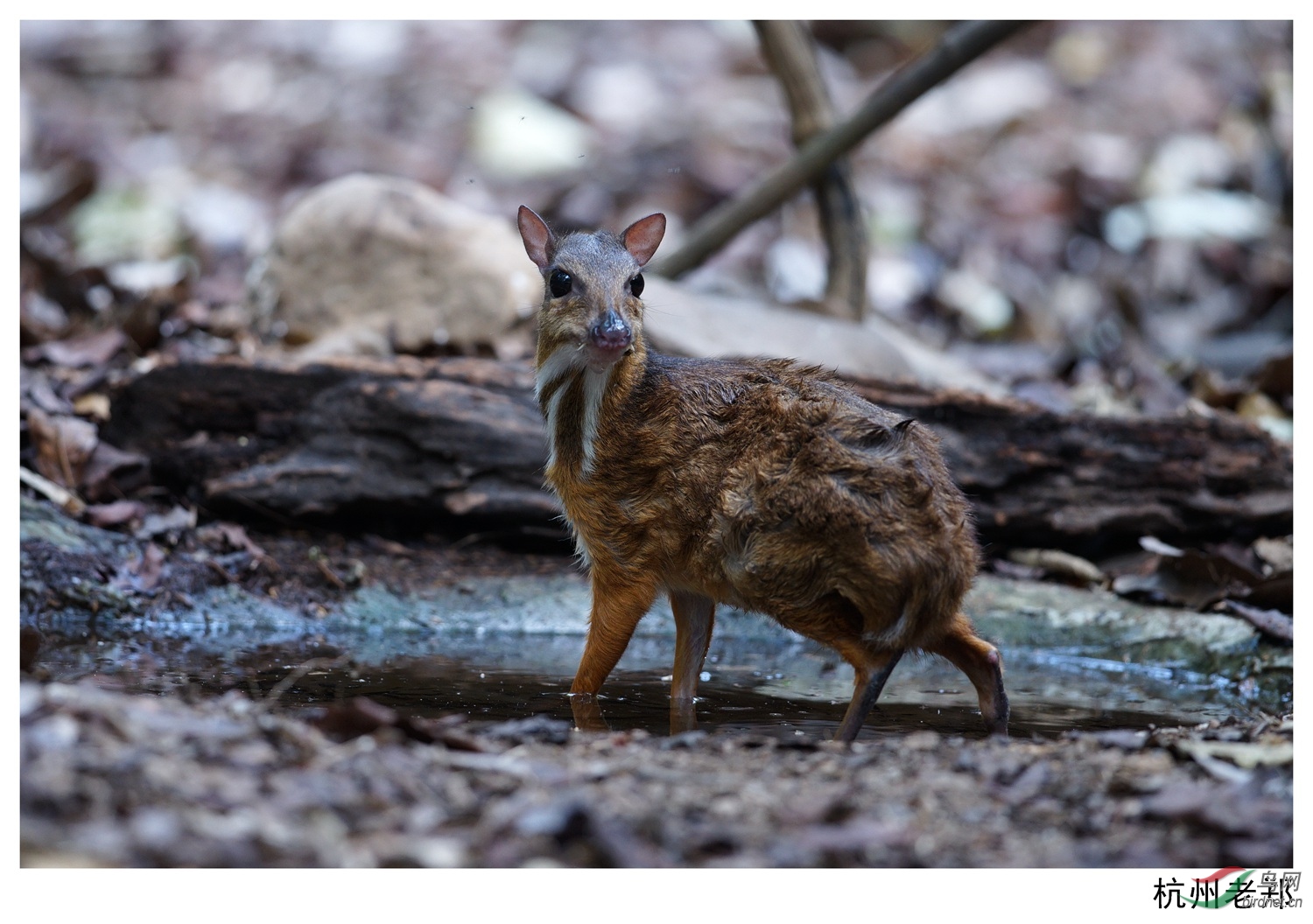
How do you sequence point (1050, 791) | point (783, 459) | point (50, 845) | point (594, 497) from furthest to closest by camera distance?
1. point (594, 497)
2. point (783, 459)
3. point (1050, 791)
4. point (50, 845)

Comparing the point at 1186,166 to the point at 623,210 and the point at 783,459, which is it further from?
the point at 783,459

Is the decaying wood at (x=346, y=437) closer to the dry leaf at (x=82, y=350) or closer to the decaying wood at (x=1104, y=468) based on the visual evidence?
the dry leaf at (x=82, y=350)

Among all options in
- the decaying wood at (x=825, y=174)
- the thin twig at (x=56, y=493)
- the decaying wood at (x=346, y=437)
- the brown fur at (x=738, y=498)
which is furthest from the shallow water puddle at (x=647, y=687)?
the decaying wood at (x=825, y=174)

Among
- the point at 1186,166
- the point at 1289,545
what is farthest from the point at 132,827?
the point at 1186,166

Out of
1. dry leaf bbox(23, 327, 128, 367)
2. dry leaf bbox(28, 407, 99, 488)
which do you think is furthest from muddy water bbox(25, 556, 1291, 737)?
dry leaf bbox(23, 327, 128, 367)

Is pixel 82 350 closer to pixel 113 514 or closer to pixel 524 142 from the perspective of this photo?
pixel 113 514

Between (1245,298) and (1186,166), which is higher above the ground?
(1186,166)

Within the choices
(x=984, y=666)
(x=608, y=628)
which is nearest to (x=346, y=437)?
(x=608, y=628)

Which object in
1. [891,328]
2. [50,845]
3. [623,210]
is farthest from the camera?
[623,210]
